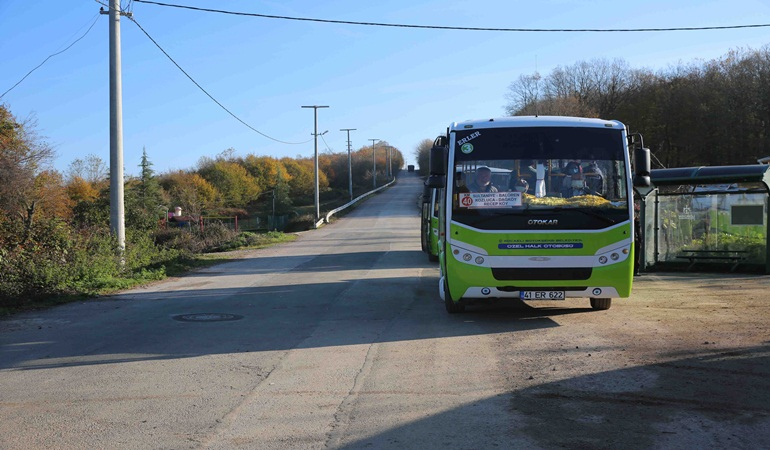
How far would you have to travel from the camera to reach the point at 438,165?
33.9 feet

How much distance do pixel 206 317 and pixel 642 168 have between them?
7.09 meters

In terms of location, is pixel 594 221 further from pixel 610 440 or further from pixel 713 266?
pixel 713 266

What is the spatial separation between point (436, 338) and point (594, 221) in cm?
287

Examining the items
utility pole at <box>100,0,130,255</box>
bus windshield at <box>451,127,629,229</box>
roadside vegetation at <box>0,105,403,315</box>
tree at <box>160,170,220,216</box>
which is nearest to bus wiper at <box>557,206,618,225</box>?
bus windshield at <box>451,127,629,229</box>

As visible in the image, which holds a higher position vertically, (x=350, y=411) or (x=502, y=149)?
(x=502, y=149)

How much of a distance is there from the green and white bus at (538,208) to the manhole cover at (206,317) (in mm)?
3573

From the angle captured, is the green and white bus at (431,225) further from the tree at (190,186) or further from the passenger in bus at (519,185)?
the tree at (190,186)

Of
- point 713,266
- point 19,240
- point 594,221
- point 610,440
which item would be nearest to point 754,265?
point 713,266

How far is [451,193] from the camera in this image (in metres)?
10.3

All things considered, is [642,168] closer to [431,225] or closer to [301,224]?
[431,225]

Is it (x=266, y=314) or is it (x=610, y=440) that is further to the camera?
(x=266, y=314)

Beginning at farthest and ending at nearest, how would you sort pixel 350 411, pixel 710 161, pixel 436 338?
pixel 710 161 < pixel 436 338 < pixel 350 411

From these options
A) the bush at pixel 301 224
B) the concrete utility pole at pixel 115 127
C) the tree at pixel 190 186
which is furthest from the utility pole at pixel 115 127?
the tree at pixel 190 186

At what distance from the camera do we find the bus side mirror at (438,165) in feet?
33.9
